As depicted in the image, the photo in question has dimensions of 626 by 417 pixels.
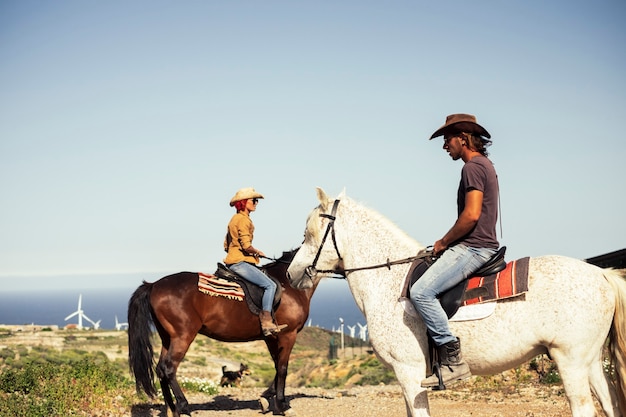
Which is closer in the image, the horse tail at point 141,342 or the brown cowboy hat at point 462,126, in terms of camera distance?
the brown cowboy hat at point 462,126

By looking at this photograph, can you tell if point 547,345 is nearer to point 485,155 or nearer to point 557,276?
point 557,276

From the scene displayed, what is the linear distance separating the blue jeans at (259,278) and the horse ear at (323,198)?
4795 mm

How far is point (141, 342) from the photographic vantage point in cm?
1177

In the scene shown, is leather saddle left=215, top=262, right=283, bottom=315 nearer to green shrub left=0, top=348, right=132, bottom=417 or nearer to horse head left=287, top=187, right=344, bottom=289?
green shrub left=0, top=348, right=132, bottom=417

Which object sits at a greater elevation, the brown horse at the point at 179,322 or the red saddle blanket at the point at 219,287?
the red saddle blanket at the point at 219,287

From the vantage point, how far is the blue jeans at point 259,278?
38.7 feet

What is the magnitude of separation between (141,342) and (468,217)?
24.1 feet

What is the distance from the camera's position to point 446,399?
45.5 feet

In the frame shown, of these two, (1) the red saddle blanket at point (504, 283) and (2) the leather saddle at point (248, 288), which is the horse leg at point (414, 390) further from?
(2) the leather saddle at point (248, 288)

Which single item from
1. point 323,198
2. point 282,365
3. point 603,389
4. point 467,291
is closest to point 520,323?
point 467,291

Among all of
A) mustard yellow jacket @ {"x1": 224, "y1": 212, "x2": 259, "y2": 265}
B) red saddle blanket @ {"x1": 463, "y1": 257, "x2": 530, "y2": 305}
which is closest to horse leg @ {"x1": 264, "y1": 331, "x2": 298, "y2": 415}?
mustard yellow jacket @ {"x1": 224, "y1": 212, "x2": 259, "y2": 265}

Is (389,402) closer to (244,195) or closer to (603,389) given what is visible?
(244,195)

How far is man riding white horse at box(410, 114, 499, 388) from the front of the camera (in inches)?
252

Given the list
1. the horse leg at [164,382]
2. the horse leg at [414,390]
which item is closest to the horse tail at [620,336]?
the horse leg at [414,390]
